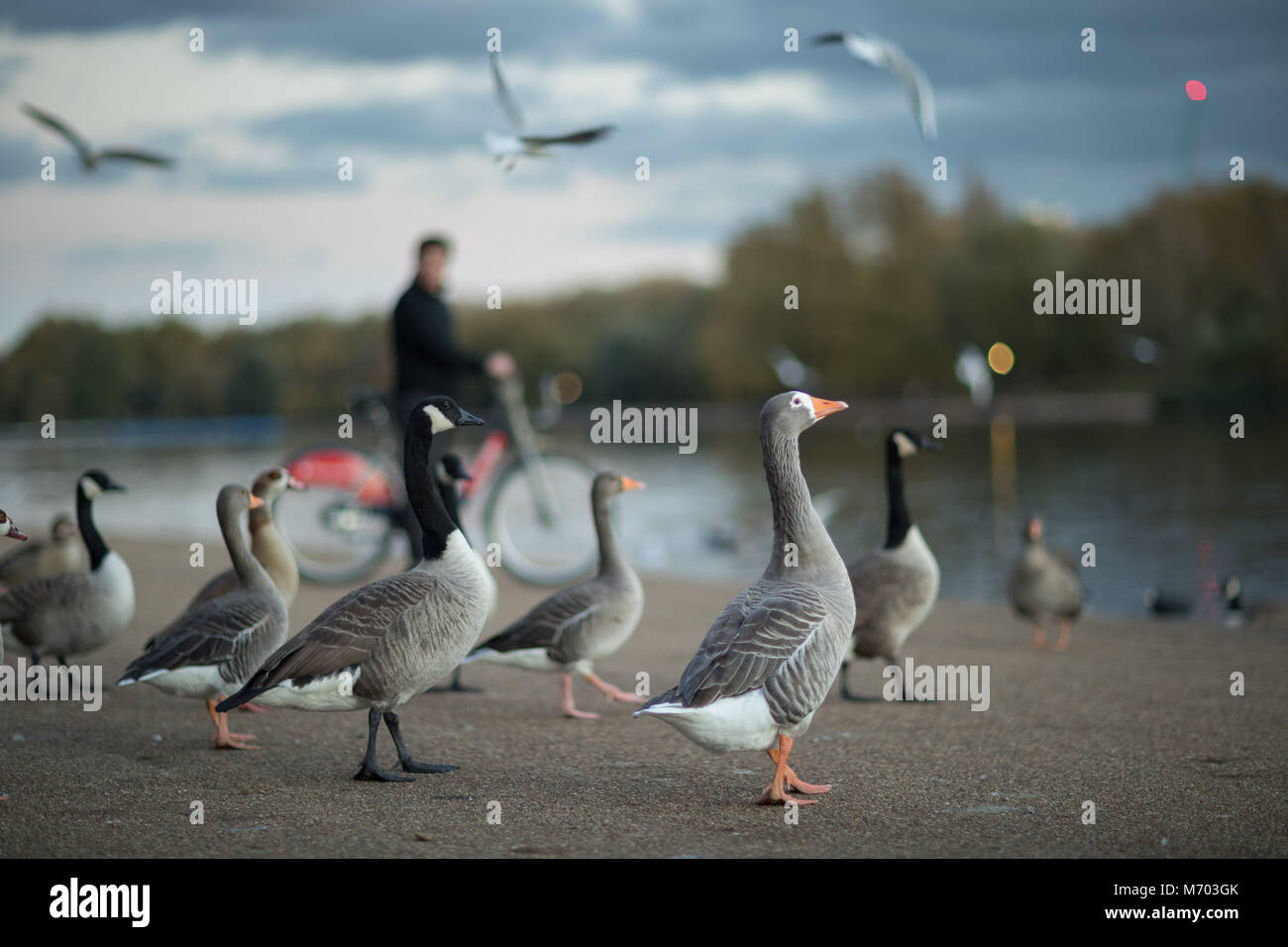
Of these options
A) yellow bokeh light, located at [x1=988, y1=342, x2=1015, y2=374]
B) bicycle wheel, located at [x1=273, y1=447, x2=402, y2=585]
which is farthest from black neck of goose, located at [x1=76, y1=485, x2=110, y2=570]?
yellow bokeh light, located at [x1=988, y1=342, x2=1015, y2=374]

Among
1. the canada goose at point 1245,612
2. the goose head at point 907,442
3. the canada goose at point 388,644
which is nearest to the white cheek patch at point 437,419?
the canada goose at point 388,644

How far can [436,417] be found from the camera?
20.3ft

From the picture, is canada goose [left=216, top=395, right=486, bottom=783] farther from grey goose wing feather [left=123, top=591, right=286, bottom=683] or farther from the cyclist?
the cyclist

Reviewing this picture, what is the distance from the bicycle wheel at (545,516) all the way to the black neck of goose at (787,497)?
6721 mm

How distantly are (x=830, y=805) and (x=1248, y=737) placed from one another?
2.74 metres

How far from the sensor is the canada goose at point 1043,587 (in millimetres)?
9836

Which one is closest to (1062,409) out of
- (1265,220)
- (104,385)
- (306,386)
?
(1265,220)

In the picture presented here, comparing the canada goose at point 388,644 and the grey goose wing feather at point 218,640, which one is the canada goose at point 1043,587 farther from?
the grey goose wing feather at point 218,640

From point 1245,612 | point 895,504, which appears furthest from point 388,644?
point 1245,612

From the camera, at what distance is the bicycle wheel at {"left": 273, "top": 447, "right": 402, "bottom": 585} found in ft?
40.0

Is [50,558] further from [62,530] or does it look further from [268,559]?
[268,559]

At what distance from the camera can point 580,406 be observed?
12406 cm

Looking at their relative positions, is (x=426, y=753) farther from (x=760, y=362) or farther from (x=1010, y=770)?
(x=760, y=362)

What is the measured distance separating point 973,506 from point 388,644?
20.3 metres
